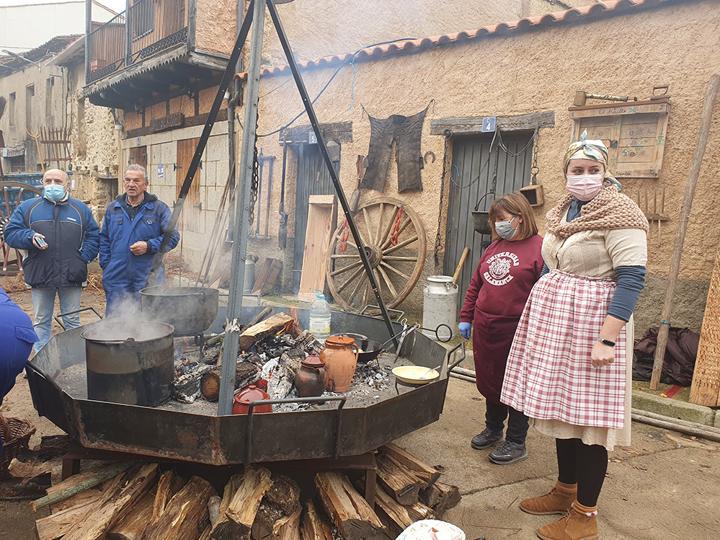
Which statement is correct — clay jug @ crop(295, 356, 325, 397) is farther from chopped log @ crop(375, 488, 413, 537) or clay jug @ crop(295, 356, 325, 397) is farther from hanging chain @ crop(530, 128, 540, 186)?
hanging chain @ crop(530, 128, 540, 186)

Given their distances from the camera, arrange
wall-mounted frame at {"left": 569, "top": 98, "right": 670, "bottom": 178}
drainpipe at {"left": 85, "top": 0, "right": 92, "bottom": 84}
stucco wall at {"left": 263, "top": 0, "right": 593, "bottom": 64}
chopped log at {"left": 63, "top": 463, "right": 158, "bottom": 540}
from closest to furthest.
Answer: chopped log at {"left": 63, "top": 463, "right": 158, "bottom": 540}
wall-mounted frame at {"left": 569, "top": 98, "right": 670, "bottom": 178}
stucco wall at {"left": 263, "top": 0, "right": 593, "bottom": 64}
drainpipe at {"left": 85, "top": 0, "right": 92, "bottom": 84}

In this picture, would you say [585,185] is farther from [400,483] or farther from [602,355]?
[400,483]

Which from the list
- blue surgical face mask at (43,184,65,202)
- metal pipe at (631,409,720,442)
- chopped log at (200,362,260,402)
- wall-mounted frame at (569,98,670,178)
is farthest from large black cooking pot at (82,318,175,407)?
wall-mounted frame at (569,98,670,178)

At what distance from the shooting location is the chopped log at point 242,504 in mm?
1975

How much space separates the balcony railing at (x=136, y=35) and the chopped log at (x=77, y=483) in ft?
27.0

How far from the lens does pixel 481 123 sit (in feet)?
18.8

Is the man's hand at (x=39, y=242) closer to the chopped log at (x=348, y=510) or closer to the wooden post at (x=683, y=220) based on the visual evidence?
the chopped log at (x=348, y=510)

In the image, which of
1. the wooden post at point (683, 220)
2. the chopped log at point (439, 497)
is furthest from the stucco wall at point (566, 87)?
the chopped log at point (439, 497)

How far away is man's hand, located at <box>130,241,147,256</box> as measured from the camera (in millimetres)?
3934

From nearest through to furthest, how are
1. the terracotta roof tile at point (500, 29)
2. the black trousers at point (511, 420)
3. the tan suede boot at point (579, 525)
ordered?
1. the tan suede boot at point (579, 525)
2. the black trousers at point (511, 420)
3. the terracotta roof tile at point (500, 29)

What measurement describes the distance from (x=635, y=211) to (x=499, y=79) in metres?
3.98

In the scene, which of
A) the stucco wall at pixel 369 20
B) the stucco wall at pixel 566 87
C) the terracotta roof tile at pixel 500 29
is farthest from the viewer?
the stucco wall at pixel 369 20

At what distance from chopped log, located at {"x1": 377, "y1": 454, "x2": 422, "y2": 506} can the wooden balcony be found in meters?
8.08

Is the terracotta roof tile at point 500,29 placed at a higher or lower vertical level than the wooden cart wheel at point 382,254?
higher
